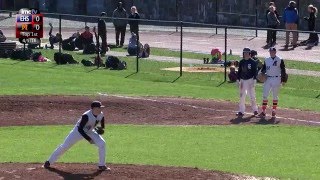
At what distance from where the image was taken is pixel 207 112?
28.1 meters

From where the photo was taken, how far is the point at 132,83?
3456 centimetres

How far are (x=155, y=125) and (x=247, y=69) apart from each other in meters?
3.12

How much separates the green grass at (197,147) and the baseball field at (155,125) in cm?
2

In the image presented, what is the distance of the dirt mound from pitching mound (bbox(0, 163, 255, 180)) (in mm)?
7518

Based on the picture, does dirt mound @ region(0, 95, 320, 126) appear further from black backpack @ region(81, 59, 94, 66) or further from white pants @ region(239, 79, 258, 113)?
black backpack @ region(81, 59, 94, 66)

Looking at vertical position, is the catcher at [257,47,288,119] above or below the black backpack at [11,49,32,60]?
above

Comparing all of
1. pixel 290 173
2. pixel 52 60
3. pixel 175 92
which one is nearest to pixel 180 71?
pixel 175 92

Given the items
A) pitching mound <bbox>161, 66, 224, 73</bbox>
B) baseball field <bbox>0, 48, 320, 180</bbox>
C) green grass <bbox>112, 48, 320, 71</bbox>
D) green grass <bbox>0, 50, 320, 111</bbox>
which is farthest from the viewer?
pitching mound <bbox>161, 66, 224, 73</bbox>

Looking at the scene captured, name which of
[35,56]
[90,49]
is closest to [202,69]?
[90,49]

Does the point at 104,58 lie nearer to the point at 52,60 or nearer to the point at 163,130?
the point at 52,60

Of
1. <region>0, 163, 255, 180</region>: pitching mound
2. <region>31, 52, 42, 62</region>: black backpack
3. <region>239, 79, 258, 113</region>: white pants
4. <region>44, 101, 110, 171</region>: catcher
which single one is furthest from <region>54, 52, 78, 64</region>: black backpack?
<region>44, 101, 110, 171</region>: catcher

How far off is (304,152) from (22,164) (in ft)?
20.7

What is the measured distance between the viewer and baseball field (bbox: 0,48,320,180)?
741 inches
